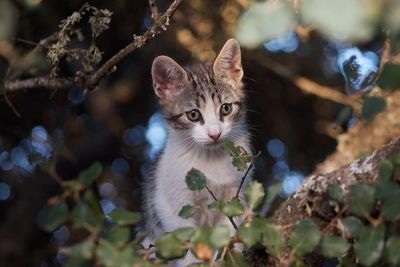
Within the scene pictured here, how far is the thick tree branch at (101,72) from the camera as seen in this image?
8.72 ft

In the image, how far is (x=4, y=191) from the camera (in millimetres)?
5863

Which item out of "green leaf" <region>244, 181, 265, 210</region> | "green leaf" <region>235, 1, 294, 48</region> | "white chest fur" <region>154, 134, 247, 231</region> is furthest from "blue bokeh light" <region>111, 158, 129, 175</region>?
"green leaf" <region>235, 1, 294, 48</region>

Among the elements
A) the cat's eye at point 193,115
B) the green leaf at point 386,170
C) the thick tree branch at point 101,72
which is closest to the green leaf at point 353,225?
the green leaf at point 386,170

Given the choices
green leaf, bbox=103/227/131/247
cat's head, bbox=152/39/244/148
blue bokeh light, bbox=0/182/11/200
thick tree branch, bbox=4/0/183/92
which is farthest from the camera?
blue bokeh light, bbox=0/182/11/200

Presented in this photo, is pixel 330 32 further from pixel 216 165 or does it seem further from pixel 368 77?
pixel 216 165

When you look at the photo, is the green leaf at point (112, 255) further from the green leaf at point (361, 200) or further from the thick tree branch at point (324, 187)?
the thick tree branch at point (324, 187)

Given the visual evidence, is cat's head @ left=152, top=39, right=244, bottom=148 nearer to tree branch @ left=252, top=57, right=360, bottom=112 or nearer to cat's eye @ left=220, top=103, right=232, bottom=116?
cat's eye @ left=220, top=103, right=232, bottom=116

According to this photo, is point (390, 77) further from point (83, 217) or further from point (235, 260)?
point (83, 217)

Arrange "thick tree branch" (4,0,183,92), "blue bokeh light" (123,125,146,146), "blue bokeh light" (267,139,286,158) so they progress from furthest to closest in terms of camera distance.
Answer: "blue bokeh light" (123,125,146,146) < "blue bokeh light" (267,139,286,158) < "thick tree branch" (4,0,183,92)

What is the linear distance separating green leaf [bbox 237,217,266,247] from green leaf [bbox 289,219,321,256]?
0.31 ft

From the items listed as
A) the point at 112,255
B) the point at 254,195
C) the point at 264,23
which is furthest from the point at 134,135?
the point at 264,23

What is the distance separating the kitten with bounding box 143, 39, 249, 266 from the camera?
3.31 metres

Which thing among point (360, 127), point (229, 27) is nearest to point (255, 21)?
point (360, 127)

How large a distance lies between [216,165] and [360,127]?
1289mm
